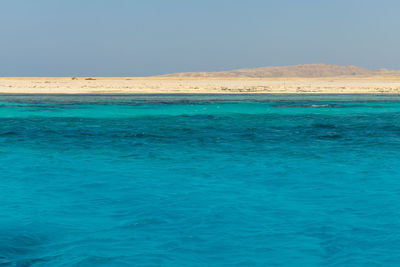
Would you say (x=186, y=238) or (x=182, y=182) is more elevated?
(x=182, y=182)

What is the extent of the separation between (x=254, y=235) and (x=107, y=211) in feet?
9.96

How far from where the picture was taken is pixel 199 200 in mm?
10922

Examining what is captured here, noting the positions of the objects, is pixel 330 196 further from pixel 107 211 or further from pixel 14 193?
pixel 14 193

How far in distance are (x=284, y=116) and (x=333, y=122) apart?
437 cm

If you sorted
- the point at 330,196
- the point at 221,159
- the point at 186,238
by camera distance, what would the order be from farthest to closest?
1. the point at 221,159
2. the point at 330,196
3. the point at 186,238

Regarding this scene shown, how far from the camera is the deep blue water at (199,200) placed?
26.8 feet

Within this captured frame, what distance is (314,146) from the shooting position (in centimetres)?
1814

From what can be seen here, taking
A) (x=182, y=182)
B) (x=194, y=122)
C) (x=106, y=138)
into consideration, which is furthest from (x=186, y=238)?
(x=194, y=122)

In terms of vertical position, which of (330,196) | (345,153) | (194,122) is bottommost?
(330,196)

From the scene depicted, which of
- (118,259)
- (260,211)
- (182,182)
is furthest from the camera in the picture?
(182,182)

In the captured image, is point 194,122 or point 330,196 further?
point 194,122

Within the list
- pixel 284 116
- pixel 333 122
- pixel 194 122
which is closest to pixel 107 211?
pixel 194 122

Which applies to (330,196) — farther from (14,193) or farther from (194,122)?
(194,122)

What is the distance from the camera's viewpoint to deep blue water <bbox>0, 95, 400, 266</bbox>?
816cm
